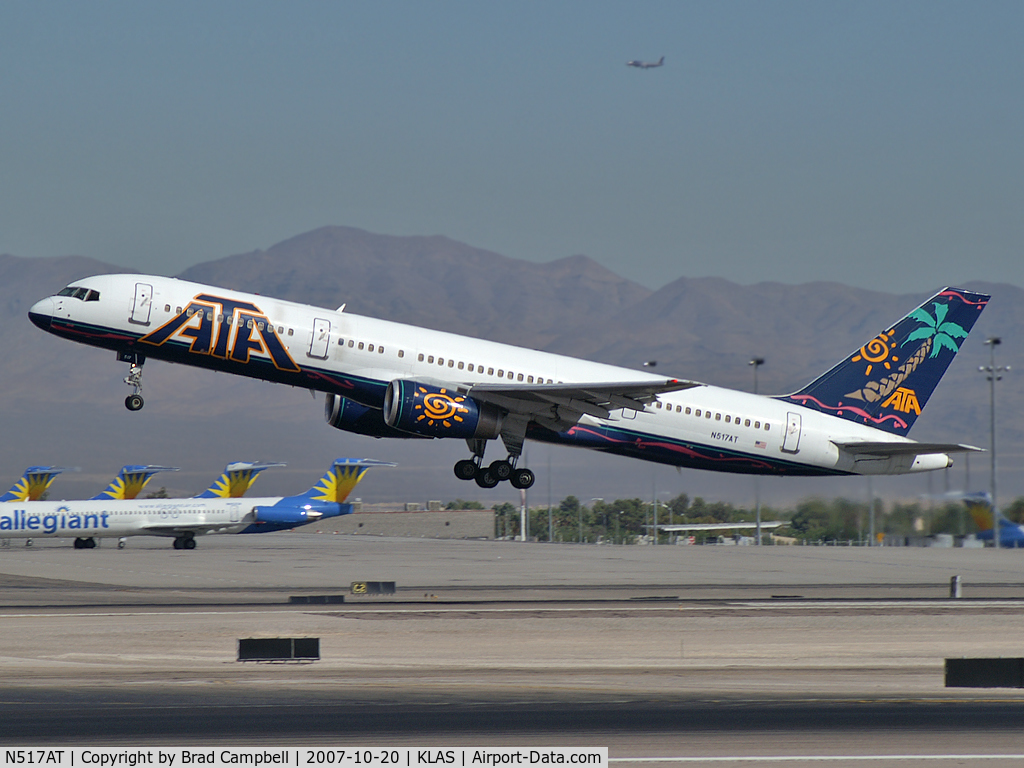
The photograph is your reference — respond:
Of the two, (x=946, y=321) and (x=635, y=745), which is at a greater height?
(x=946, y=321)

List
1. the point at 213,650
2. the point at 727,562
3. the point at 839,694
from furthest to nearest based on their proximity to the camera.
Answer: the point at 727,562 → the point at 213,650 → the point at 839,694

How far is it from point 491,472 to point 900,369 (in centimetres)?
1779

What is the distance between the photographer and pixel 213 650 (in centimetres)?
3067

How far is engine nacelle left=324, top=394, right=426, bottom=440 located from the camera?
42.0m

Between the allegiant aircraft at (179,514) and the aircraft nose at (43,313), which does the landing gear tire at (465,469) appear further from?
the allegiant aircraft at (179,514)

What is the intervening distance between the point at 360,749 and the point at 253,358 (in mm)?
21955

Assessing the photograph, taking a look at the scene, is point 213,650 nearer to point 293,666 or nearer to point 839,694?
point 293,666

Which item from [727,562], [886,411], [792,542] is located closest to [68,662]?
[886,411]

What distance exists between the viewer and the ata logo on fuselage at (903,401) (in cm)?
4684

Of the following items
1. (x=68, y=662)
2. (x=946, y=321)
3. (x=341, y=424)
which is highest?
(x=946, y=321)

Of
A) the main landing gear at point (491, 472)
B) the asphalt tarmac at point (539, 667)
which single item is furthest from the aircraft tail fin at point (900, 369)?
the main landing gear at point (491, 472)

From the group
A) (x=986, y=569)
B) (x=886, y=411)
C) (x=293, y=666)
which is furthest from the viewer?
(x=986, y=569)

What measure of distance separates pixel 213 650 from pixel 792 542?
59354 mm

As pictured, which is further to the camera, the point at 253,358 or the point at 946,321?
the point at 946,321
